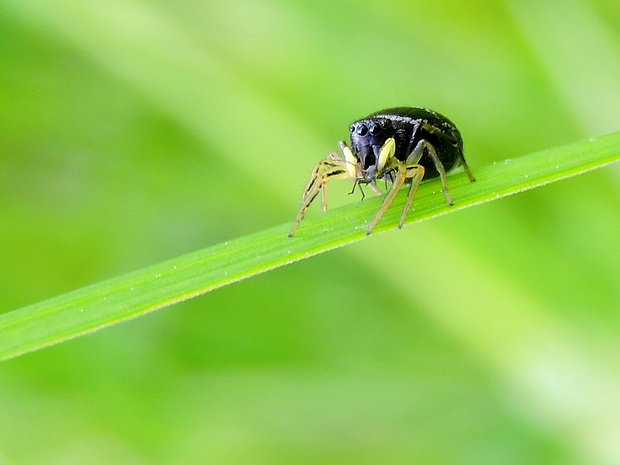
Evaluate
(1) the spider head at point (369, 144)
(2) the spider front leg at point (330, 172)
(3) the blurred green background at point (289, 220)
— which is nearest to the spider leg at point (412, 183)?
(1) the spider head at point (369, 144)

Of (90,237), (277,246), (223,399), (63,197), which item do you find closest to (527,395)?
(223,399)

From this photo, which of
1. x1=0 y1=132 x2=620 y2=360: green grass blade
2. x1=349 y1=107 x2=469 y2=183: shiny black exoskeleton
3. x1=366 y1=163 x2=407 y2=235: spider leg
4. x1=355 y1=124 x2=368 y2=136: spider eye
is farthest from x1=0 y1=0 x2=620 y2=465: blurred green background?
x1=0 y1=132 x2=620 y2=360: green grass blade

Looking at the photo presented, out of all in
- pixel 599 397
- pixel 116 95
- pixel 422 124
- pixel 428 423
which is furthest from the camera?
pixel 116 95

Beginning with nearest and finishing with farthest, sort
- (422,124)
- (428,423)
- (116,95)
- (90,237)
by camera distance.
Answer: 1. (422,124)
2. (428,423)
3. (90,237)
4. (116,95)

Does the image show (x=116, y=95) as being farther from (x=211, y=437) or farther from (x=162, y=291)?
(x=162, y=291)

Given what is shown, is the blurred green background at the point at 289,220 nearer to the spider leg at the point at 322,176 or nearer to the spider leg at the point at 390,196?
the spider leg at the point at 322,176

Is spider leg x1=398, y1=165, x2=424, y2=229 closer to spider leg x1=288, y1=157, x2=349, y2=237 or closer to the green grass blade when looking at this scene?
the green grass blade

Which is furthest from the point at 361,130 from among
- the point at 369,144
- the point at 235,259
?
the point at 235,259
